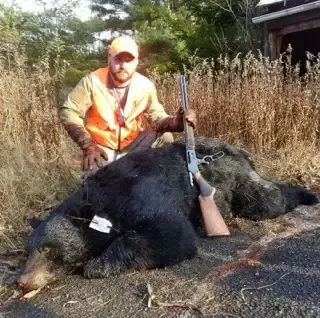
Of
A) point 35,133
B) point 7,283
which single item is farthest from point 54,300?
point 35,133

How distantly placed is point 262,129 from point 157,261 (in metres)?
3.42

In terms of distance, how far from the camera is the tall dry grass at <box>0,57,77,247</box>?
4789mm

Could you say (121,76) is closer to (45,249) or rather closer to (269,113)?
(45,249)

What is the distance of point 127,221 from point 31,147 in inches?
113

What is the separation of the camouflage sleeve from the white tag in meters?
1.15

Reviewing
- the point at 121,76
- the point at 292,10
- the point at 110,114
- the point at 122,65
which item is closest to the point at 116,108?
the point at 110,114

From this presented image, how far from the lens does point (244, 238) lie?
3568 millimetres

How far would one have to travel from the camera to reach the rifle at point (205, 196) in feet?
11.3

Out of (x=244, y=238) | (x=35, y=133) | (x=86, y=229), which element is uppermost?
(x=35, y=133)

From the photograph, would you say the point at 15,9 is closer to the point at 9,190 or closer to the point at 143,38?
the point at 143,38

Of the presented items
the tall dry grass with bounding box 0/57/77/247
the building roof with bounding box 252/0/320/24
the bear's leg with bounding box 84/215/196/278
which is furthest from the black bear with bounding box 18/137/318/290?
the building roof with bounding box 252/0/320/24

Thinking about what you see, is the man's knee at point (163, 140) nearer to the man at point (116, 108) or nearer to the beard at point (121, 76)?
the man at point (116, 108)

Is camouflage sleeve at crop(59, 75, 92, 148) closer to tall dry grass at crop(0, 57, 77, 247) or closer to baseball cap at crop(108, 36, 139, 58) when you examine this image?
baseball cap at crop(108, 36, 139, 58)

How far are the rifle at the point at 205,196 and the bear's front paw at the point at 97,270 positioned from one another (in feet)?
A: 2.81
